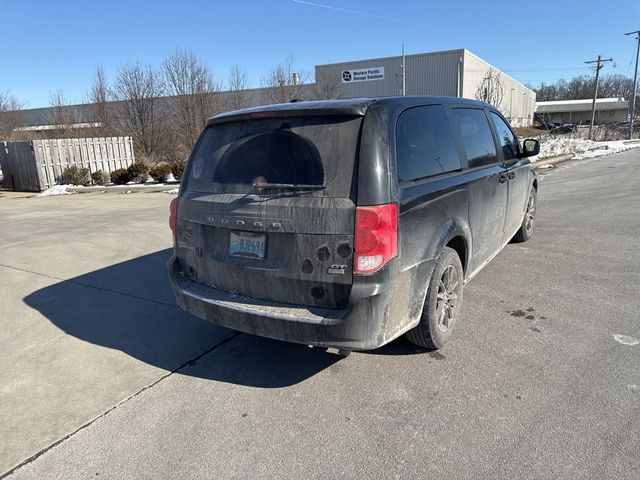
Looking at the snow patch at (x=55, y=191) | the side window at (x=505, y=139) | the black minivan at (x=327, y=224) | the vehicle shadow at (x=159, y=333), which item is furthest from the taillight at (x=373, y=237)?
the snow patch at (x=55, y=191)

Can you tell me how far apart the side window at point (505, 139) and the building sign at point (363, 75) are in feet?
156

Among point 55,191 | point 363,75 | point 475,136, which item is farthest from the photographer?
point 363,75

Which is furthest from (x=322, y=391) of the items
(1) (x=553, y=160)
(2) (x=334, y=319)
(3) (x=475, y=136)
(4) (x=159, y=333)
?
(1) (x=553, y=160)

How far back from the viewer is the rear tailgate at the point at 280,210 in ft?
9.27

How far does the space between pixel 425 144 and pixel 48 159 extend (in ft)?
60.1

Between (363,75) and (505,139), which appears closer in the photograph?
(505,139)

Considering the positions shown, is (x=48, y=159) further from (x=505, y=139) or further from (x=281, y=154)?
(x=281, y=154)

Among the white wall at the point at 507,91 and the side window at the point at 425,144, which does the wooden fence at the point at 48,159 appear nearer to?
the side window at the point at 425,144

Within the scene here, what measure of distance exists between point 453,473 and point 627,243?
552 cm

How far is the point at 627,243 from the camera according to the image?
6.40 meters

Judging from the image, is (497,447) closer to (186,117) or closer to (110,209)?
(110,209)

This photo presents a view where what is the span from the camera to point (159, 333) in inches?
163

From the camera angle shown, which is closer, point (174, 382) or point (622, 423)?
point (622, 423)

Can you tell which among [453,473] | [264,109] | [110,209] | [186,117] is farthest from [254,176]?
[186,117]
